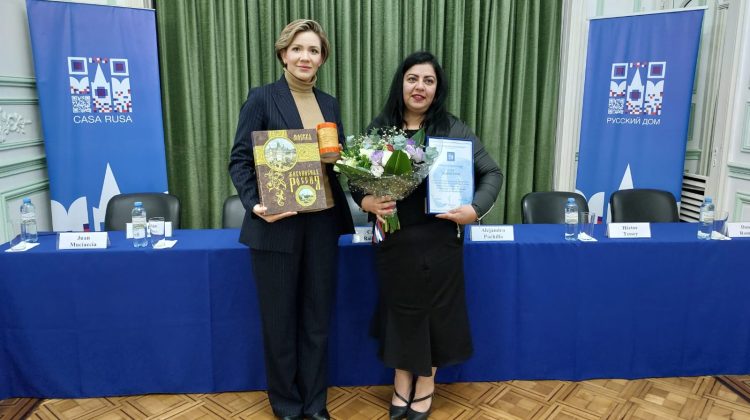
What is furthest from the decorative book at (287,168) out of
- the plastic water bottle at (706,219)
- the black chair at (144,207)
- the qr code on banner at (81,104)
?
the qr code on banner at (81,104)

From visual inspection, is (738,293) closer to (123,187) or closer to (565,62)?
(565,62)

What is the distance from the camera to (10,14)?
9.42 ft

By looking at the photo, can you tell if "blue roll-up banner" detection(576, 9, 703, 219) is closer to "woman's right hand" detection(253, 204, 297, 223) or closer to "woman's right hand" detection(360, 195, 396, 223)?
"woman's right hand" detection(360, 195, 396, 223)

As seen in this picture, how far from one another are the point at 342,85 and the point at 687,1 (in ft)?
8.47

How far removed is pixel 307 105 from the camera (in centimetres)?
173

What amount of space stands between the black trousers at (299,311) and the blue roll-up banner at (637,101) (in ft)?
8.49

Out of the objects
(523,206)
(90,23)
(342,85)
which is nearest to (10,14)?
(90,23)

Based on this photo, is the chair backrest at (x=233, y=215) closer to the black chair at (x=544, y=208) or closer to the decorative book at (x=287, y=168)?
the decorative book at (x=287, y=168)

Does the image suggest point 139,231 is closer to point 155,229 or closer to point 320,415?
point 155,229

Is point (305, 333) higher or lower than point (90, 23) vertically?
lower

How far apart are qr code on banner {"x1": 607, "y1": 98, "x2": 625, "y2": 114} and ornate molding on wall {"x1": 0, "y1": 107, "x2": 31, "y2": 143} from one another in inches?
152

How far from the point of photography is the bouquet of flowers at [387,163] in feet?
4.91

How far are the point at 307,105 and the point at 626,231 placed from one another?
1474 mm

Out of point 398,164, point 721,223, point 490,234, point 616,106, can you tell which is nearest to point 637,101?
point 616,106
